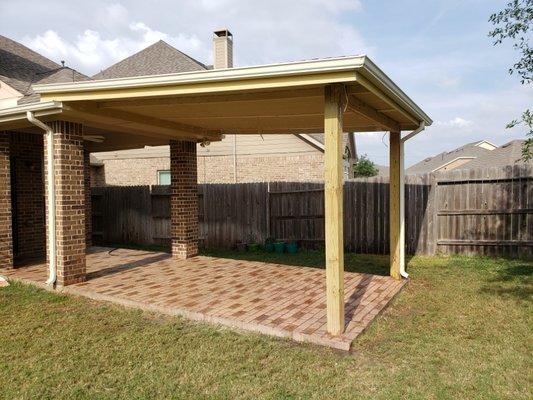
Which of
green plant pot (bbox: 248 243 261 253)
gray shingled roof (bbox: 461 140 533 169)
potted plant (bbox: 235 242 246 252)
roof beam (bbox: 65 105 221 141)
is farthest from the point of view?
gray shingled roof (bbox: 461 140 533 169)

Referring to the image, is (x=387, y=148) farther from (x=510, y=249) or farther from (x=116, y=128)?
(x=116, y=128)

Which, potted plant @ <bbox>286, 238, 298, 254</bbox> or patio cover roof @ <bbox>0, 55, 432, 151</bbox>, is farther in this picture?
potted plant @ <bbox>286, 238, 298, 254</bbox>

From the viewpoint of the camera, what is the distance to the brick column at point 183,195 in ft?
30.4

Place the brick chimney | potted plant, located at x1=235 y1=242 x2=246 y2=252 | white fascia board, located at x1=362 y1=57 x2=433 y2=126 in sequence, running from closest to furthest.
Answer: white fascia board, located at x1=362 y1=57 x2=433 y2=126
potted plant, located at x1=235 y1=242 x2=246 y2=252
the brick chimney

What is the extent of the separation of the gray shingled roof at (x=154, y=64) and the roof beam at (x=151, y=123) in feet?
30.4

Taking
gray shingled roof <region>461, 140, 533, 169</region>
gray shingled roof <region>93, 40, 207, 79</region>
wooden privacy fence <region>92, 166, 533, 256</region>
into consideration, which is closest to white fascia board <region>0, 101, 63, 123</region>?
wooden privacy fence <region>92, 166, 533, 256</region>

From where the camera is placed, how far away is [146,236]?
42.8 feet

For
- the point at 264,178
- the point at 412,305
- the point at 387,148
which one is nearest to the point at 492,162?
the point at 264,178

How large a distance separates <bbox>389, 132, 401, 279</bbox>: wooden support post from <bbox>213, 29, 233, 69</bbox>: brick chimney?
420 inches

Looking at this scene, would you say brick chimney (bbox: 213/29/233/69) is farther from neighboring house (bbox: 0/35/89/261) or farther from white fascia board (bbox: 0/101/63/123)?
white fascia board (bbox: 0/101/63/123)

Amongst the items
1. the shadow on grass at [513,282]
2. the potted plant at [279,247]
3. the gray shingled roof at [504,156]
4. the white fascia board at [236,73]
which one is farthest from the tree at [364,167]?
the white fascia board at [236,73]

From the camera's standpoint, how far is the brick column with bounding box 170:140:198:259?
9.27m

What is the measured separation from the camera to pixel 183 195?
934 cm

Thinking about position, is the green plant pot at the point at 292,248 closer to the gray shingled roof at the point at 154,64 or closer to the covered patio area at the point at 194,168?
the covered patio area at the point at 194,168
